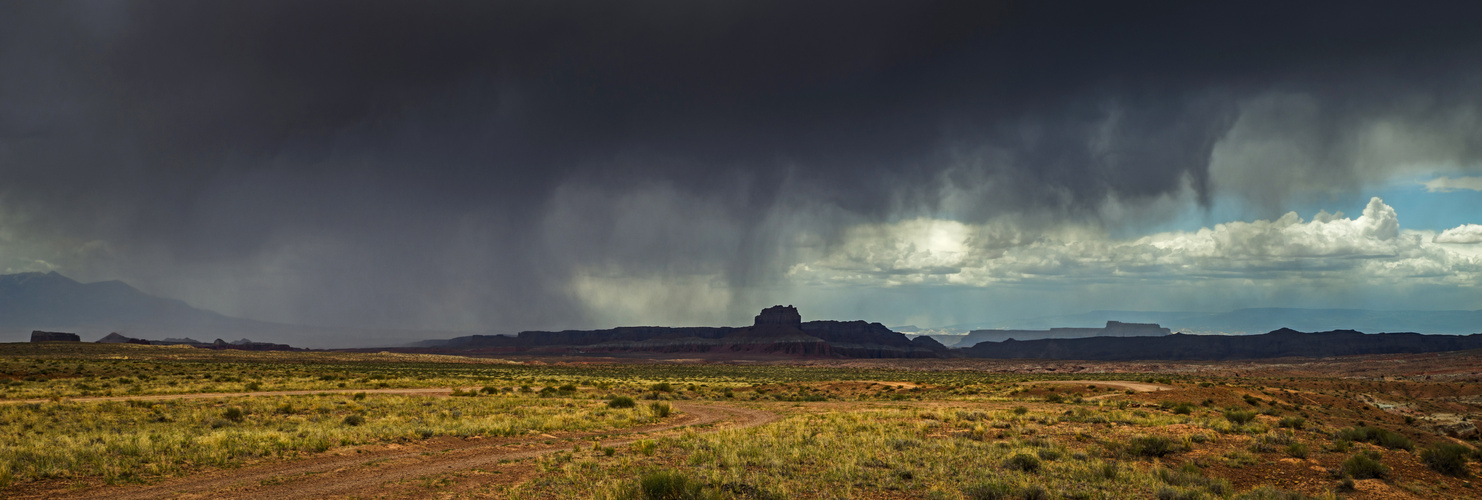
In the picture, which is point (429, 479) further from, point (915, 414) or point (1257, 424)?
point (1257, 424)

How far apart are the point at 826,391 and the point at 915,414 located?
73.7ft

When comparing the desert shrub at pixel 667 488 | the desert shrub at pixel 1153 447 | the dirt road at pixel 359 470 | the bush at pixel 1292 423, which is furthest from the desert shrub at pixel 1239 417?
the desert shrub at pixel 667 488

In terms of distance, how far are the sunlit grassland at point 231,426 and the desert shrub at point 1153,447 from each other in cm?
1787

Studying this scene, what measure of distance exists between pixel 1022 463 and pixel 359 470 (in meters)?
16.5

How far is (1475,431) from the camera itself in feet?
98.5

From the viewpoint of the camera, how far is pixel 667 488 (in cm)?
1389

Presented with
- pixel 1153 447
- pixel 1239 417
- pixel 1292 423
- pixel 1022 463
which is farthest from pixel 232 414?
pixel 1292 423

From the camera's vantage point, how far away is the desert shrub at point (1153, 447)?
66.1 feet

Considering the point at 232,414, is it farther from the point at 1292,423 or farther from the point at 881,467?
the point at 1292,423

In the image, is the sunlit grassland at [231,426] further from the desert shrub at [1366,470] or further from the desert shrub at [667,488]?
the desert shrub at [1366,470]

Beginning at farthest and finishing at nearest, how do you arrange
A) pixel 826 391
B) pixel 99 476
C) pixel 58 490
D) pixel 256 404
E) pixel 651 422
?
pixel 826 391 → pixel 256 404 → pixel 651 422 → pixel 99 476 → pixel 58 490

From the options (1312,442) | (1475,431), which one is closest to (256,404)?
(1312,442)

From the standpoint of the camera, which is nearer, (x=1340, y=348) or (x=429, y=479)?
(x=429, y=479)

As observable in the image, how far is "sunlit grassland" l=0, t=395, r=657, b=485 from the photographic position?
16938 mm
